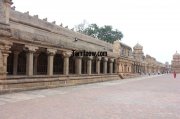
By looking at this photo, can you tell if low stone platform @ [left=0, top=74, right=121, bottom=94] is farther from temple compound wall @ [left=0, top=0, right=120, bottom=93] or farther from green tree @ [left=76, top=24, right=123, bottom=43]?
green tree @ [left=76, top=24, right=123, bottom=43]

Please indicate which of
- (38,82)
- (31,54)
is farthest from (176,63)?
(31,54)

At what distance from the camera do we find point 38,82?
19.6m

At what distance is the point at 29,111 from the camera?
34.2 ft

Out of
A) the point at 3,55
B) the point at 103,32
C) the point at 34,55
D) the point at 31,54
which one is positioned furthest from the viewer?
the point at 103,32

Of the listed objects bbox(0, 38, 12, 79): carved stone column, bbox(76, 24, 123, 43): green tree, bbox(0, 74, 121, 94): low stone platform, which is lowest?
bbox(0, 74, 121, 94): low stone platform

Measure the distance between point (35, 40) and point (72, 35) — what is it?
1625 cm

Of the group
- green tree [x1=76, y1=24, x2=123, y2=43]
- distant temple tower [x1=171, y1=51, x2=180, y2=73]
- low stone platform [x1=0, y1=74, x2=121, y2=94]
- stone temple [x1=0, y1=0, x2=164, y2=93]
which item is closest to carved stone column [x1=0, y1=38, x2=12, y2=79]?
stone temple [x1=0, y1=0, x2=164, y2=93]

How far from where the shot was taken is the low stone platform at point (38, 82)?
16312 mm

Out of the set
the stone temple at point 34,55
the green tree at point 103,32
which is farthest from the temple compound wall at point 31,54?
the green tree at point 103,32

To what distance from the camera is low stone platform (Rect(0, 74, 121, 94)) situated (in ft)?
53.5

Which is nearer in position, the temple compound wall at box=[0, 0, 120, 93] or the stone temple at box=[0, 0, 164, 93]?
the temple compound wall at box=[0, 0, 120, 93]

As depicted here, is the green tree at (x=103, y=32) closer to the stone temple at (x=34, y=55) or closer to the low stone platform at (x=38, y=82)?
the stone temple at (x=34, y=55)

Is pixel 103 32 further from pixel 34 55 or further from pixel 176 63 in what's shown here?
pixel 34 55

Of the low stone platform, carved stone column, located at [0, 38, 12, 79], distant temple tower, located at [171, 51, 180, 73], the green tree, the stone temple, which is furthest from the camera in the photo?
distant temple tower, located at [171, 51, 180, 73]
